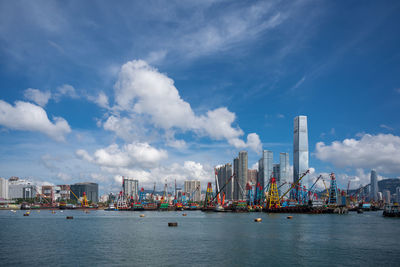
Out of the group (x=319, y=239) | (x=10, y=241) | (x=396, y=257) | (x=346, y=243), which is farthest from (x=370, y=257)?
(x=10, y=241)

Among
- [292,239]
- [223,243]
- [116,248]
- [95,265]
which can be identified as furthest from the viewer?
[292,239]

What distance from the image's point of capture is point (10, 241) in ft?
228

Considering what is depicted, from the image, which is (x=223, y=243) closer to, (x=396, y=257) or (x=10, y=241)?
(x=396, y=257)

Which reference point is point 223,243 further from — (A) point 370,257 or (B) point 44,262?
(B) point 44,262

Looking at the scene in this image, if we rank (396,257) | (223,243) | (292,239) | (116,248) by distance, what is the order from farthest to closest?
1. (292,239)
2. (223,243)
3. (116,248)
4. (396,257)

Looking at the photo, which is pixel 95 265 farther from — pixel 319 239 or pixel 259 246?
pixel 319 239

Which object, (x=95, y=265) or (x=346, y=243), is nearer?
(x=95, y=265)

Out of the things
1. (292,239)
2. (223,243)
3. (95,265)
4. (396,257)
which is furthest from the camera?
(292,239)

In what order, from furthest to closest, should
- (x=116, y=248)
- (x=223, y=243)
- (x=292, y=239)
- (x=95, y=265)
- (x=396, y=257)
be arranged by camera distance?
1. (x=292, y=239)
2. (x=223, y=243)
3. (x=116, y=248)
4. (x=396, y=257)
5. (x=95, y=265)

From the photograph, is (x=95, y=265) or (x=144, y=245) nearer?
(x=95, y=265)

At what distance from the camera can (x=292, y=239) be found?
7388 centimetres

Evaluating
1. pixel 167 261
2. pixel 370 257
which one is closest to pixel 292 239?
pixel 370 257

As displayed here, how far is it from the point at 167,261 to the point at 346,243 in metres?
39.1

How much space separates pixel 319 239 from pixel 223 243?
2282 cm
